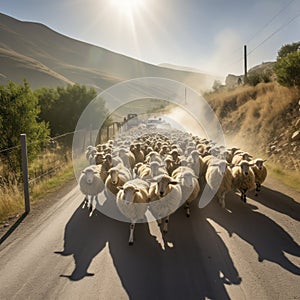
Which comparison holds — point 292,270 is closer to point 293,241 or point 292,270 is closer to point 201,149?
point 293,241

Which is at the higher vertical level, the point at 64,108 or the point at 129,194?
the point at 64,108

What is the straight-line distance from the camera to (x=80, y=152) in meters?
20.2

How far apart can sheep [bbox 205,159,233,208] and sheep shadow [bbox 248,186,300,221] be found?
120 centimetres

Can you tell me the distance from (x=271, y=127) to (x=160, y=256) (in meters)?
15.6

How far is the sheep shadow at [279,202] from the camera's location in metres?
8.31

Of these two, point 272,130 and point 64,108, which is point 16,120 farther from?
point 272,130


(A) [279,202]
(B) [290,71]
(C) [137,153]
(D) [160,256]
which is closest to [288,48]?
(B) [290,71]

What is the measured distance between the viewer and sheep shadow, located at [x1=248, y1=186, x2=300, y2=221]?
27.3ft

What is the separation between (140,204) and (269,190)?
5890mm

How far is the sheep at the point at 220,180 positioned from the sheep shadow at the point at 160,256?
1.42m

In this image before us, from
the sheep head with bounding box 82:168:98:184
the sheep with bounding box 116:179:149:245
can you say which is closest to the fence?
the sheep head with bounding box 82:168:98:184

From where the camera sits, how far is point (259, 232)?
700cm

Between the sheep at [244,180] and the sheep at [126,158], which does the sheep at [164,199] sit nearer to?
the sheep at [244,180]

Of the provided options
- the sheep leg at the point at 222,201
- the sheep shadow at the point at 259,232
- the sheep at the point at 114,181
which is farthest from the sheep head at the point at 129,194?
the sheep leg at the point at 222,201
